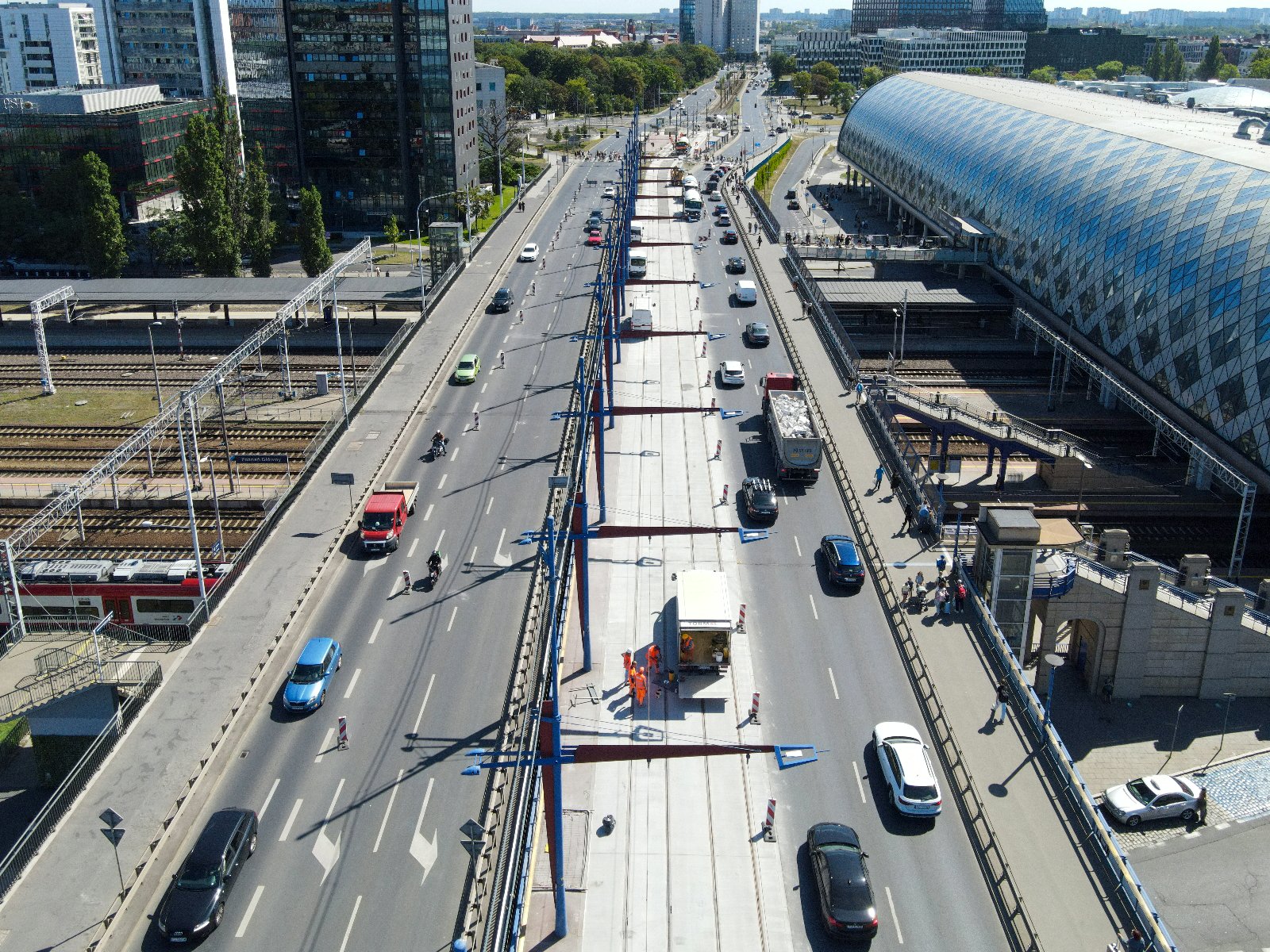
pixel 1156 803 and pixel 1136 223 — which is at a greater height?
pixel 1136 223

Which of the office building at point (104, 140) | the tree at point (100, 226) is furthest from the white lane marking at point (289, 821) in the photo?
the office building at point (104, 140)

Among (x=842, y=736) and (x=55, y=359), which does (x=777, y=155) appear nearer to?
(x=55, y=359)

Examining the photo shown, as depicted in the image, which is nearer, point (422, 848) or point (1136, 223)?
point (422, 848)

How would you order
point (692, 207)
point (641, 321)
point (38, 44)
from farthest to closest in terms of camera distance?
point (38, 44)
point (692, 207)
point (641, 321)

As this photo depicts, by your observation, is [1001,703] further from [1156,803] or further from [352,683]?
[352,683]

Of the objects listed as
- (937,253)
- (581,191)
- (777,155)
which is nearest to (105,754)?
(937,253)

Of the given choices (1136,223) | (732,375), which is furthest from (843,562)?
(1136,223)
